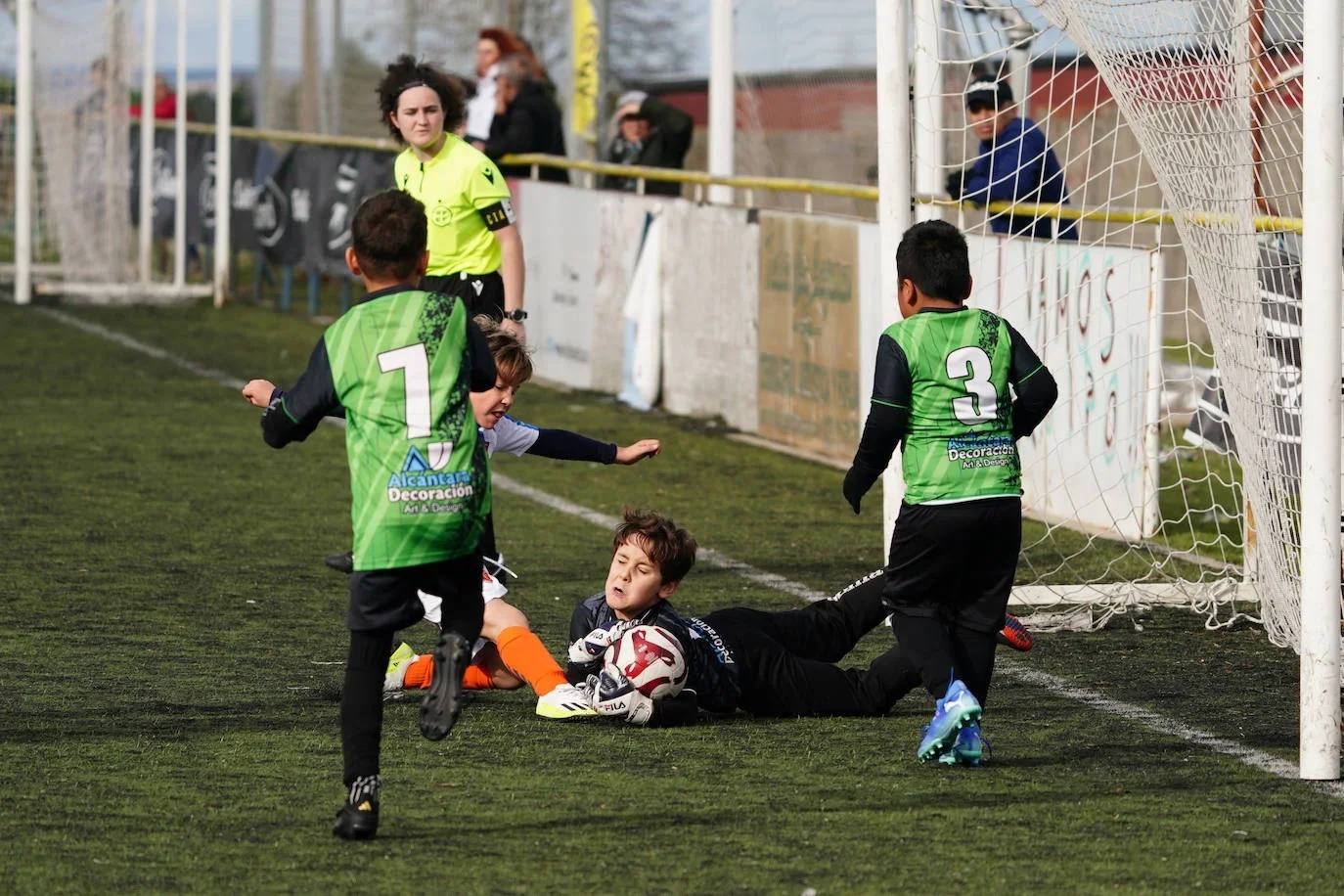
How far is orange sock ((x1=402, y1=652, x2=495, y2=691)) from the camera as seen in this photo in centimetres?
605

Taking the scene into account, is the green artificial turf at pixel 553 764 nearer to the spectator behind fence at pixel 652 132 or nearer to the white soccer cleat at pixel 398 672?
the white soccer cleat at pixel 398 672

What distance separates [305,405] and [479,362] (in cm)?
36

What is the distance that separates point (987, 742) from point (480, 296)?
10.6 feet

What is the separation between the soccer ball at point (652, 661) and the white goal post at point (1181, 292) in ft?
4.92

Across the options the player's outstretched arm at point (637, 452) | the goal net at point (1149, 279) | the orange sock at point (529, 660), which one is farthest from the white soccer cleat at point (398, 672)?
the goal net at point (1149, 279)

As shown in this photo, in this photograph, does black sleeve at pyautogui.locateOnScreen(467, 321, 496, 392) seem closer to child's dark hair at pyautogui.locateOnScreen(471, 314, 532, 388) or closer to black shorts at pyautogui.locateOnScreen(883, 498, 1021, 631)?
child's dark hair at pyautogui.locateOnScreen(471, 314, 532, 388)

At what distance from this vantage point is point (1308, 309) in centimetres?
516

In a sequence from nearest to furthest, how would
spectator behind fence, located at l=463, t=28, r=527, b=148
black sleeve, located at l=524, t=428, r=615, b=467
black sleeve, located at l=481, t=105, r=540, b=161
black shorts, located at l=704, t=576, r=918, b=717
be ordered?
black sleeve, located at l=524, t=428, r=615, b=467, black shorts, located at l=704, t=576, r=918, b=717, spectator behind fence, located at l=463, t=28, r=527, b=148, black sleeve, located at l=481, t=105, r=540, b=161

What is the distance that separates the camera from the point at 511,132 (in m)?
15.2

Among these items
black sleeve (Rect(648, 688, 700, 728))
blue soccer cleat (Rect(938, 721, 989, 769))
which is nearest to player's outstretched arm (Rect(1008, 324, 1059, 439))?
blue soccer cleat (Rect(938, 721, 989, 769))

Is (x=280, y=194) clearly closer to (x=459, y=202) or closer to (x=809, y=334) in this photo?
(x=809, y=334)

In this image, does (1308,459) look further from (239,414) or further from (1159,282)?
(239,414)

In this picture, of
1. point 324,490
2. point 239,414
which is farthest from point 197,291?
point 324,490

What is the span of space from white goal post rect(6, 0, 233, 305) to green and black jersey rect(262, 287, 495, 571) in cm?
1564
